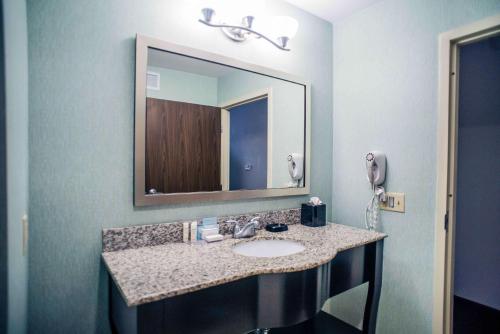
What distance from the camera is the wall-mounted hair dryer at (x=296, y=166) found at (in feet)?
5.57

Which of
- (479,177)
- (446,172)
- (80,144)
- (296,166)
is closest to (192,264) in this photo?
(80,144)

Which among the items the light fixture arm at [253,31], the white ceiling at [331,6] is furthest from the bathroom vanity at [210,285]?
the white ceiling at [331,6]

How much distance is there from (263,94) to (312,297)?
3.51 ft

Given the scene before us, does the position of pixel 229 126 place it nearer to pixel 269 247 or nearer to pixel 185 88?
pixel 185 88

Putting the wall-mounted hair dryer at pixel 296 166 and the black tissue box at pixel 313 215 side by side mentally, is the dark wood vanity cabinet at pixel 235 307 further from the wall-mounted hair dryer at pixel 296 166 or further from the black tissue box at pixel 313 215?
the wall-mounted hair dryer at pixel 296 166

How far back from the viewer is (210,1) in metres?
1.36

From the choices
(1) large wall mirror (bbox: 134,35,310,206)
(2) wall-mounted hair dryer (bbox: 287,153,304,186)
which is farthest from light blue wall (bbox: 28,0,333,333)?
(2) wall-mounted hair dryer (bbox: 287,153,304,186)

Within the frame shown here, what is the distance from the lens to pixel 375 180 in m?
1.60

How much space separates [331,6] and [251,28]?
24.0 inches

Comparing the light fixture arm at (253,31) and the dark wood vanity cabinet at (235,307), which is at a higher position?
the light fixture arm at (253,31)

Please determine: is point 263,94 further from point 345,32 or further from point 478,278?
point 478,278

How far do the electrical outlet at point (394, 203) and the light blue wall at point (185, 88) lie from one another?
112 cm

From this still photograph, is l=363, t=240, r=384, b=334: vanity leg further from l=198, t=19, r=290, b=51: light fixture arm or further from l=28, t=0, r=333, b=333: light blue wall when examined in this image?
l=198, t=19, r=290, b=51: light fixture arm

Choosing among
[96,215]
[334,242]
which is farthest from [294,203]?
[96,215]
